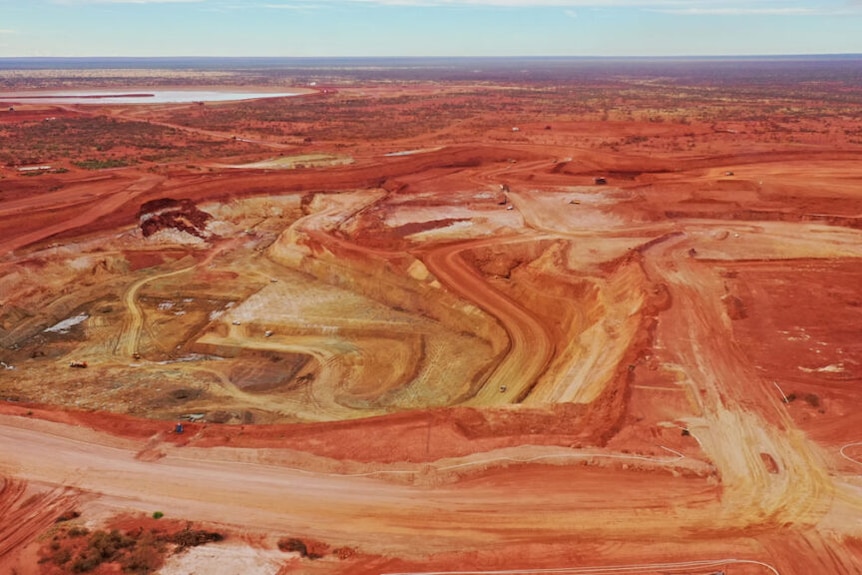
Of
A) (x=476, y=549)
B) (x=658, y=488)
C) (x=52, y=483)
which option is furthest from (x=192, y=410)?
(x=658, y=488)

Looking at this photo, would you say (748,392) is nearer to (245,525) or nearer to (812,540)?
(812,540)

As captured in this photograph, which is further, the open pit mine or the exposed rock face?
the exposed rock face

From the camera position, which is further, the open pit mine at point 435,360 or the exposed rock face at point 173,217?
the exposed rock face at point 173,217

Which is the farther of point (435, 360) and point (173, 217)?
point (173, 217)

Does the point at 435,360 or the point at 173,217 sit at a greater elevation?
the point at 173,217
